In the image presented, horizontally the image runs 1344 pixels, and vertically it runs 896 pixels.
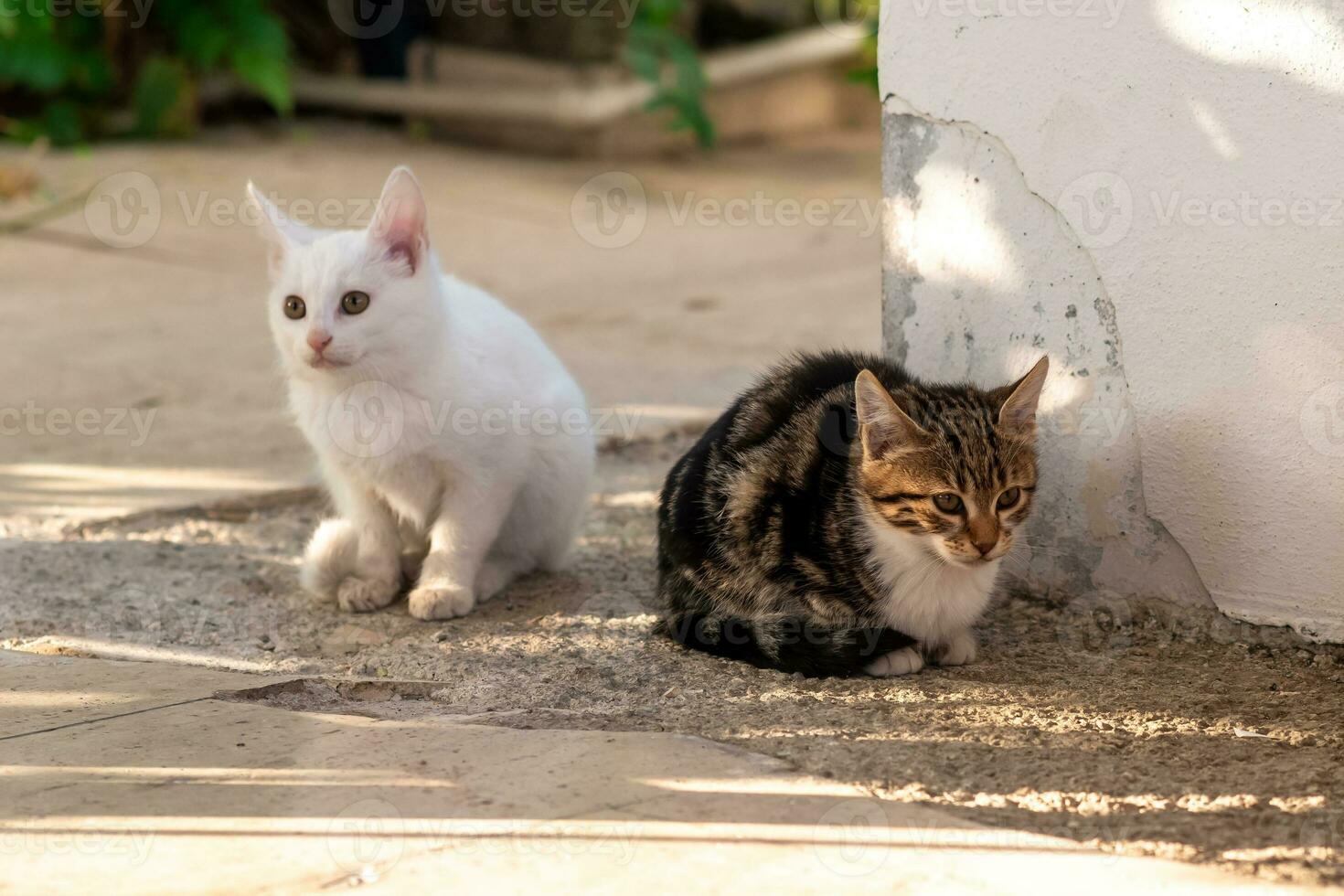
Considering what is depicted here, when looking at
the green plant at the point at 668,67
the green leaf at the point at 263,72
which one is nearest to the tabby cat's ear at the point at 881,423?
the green plant at the point at 668,67

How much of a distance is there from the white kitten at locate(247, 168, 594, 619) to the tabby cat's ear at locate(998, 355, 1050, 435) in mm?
1322

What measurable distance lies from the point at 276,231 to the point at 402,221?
0.33 metres

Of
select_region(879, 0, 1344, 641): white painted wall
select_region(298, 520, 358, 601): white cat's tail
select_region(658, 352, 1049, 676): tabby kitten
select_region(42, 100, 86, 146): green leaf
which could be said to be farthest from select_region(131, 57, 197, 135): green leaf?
select_region(658, 352, 1049, 676): tabby kitten

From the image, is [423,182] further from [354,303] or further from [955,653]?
[955,653]

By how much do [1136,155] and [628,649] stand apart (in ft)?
5.70

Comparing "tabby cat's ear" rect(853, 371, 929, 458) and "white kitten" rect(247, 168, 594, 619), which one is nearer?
"tabby cat's ear" rect(853, 371, 929, 458)

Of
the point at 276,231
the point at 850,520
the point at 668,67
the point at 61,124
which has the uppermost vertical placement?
the point at 668,67

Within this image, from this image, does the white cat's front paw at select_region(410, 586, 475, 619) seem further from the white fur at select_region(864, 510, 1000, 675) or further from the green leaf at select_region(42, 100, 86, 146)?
the green leaf at select_region(42, 100, 86, 146)

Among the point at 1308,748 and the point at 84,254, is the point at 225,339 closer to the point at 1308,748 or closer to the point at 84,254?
the point at 84,254

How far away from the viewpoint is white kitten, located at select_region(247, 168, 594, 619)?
3.84 m

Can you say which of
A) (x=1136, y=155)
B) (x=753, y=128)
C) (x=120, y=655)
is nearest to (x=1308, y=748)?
(x=1136, y=155)

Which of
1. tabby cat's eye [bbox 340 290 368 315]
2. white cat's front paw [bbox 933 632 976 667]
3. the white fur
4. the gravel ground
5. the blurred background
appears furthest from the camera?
the blurred background

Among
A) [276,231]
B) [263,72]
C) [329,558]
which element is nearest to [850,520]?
[329,558]

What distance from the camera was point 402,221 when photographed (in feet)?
12.7
